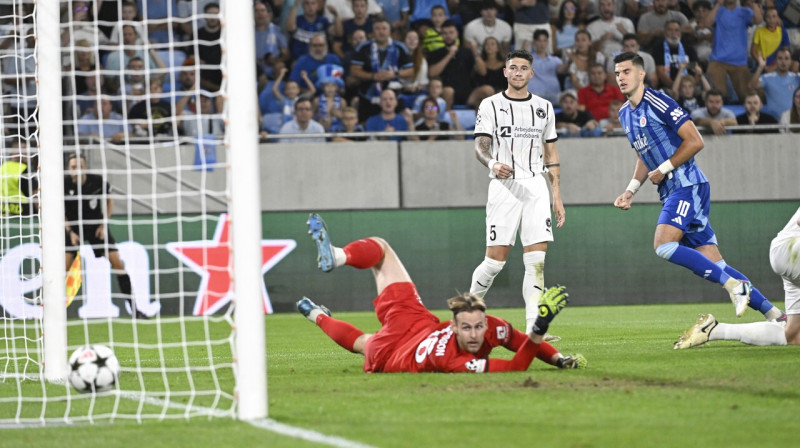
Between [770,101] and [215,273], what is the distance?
29.5ft

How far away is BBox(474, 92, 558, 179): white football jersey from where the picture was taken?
8.99 m

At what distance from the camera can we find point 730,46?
55.9 feet

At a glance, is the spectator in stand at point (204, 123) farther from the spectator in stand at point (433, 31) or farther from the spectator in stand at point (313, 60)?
the spectator in stand at point (433, 31)

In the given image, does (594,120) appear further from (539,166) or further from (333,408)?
(333,408)

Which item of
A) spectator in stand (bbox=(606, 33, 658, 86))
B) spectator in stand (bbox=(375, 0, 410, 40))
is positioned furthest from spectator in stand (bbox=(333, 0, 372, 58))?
spectator in stand (bbox=(606, 33, 658, 86))

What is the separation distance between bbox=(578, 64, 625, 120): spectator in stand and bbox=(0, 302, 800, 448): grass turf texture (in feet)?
29.5

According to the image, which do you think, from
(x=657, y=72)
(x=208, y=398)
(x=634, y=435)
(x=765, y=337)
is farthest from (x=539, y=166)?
(x=657, y=72)

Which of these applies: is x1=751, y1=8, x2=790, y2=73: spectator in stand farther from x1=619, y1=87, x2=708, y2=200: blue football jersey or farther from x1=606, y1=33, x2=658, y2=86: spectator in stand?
x1=619, y1=87, x2=708, y2=200: blue football jersey

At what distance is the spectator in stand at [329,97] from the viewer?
16.2 meters

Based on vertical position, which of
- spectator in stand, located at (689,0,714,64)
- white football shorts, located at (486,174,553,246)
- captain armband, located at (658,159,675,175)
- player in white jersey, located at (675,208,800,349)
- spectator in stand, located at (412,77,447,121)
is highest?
spectator in stand, located at (689,0,714,64)

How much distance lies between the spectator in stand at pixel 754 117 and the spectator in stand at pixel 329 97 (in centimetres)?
606

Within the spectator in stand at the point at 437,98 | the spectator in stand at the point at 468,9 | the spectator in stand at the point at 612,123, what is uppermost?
the spectator in stand at the point at 468,9

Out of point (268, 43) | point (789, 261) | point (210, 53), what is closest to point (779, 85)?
point (268, 43)

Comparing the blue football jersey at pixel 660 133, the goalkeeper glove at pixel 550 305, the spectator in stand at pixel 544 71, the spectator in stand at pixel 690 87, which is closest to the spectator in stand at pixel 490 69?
the spectator in stand at pixel 544 71
